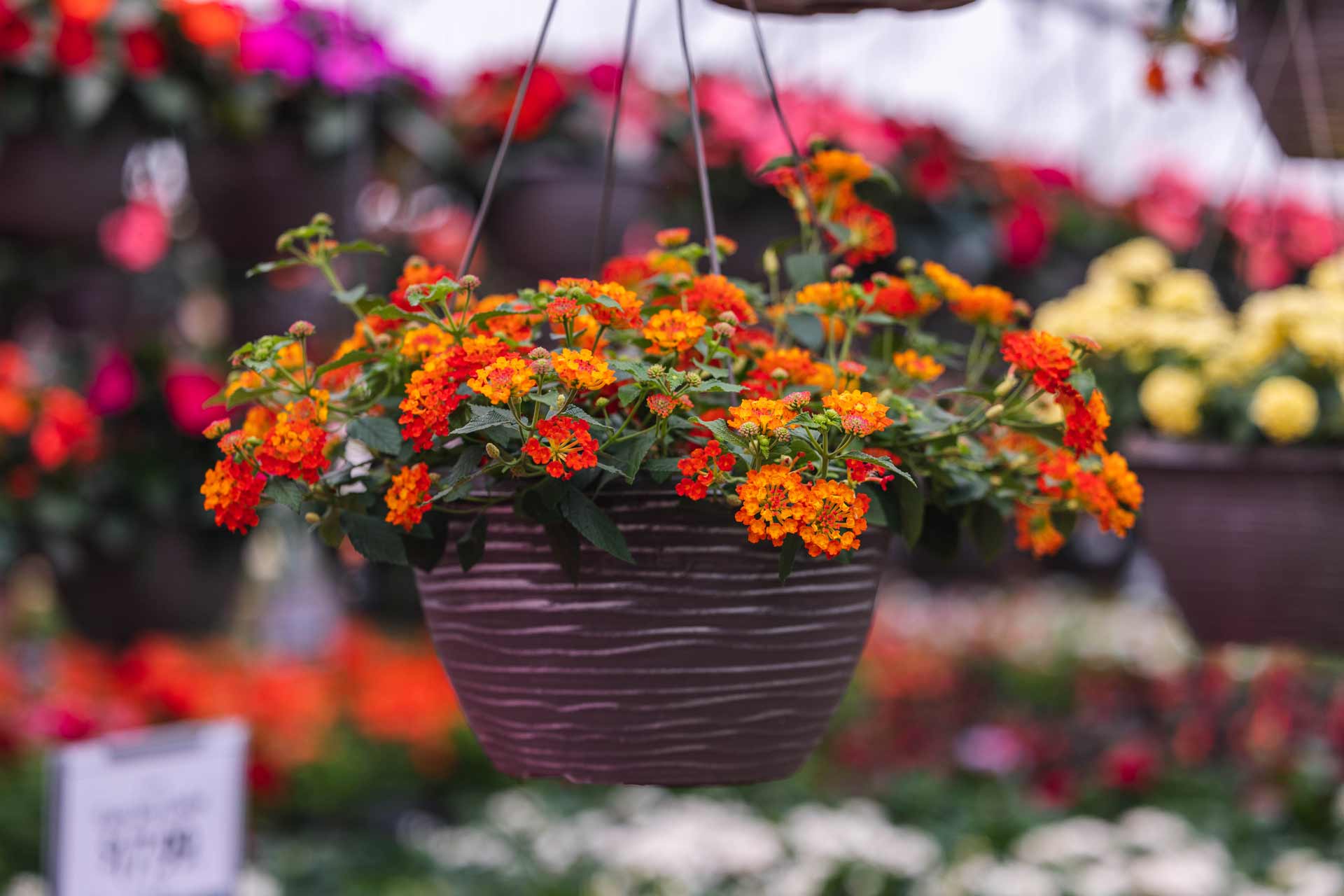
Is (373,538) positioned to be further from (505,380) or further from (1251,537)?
(1251,537)

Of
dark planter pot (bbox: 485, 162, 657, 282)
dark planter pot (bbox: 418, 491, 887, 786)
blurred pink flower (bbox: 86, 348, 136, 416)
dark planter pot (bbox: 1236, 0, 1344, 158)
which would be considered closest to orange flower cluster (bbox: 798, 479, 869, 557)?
dark planter pot (bbox: 418, 491, 887, 786)

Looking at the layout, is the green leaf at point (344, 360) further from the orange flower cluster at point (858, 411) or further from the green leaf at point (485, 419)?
the orange flower cluster at point (858, 411)

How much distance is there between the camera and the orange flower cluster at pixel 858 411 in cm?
59

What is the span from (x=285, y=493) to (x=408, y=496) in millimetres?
69

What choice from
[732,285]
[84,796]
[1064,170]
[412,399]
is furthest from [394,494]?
[1064,170]

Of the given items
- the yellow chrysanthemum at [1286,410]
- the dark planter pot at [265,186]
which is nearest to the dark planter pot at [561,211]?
the dark planter pot at [265,186]

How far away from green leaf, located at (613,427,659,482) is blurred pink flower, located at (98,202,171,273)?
1821 mm

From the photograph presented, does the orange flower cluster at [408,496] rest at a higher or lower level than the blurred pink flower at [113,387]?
higher

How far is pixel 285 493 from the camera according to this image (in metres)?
0.65

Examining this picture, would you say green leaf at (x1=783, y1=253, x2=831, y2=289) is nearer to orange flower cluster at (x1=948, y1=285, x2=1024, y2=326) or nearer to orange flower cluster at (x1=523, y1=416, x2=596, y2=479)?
orange flower cluster at (x1=948, y1=285, x2=1024, y2=326)

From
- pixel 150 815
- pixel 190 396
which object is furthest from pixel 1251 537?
pixel 190 396

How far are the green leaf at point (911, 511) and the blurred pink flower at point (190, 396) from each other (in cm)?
150

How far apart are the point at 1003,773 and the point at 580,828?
3.99ft

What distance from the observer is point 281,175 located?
1.79 m
